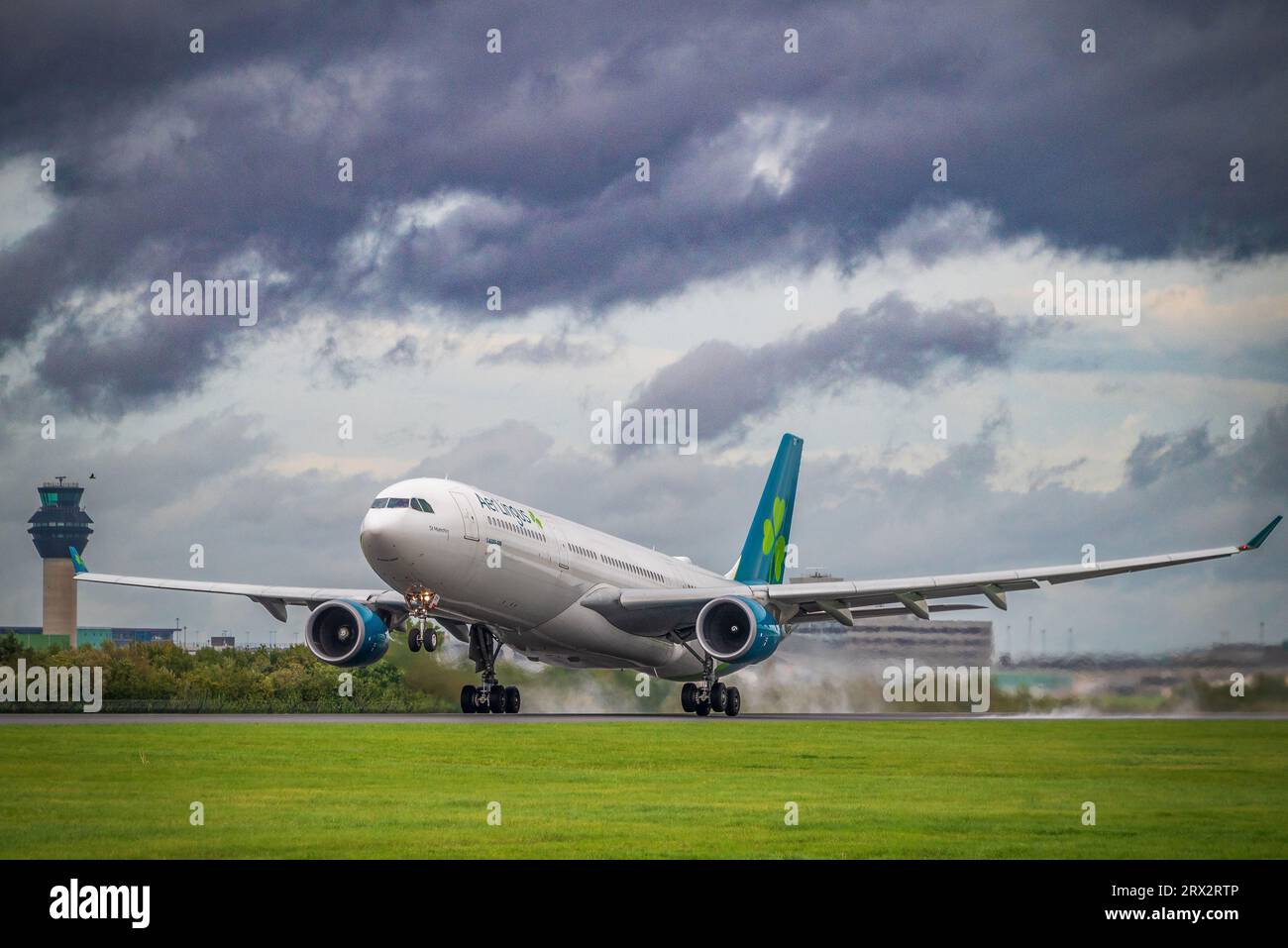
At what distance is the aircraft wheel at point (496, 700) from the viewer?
4347 cm

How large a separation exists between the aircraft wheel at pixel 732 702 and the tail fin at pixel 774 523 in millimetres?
9037

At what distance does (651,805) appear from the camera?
1888cm

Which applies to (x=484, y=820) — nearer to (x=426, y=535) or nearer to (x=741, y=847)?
(x=741, y=847)

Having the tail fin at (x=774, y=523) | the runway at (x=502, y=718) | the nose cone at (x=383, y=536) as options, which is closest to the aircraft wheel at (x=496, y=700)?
the runway at (x=502, y=718)

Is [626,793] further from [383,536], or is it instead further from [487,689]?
[487,689]

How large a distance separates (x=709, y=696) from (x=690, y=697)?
2.38 ft

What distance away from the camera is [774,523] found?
57.4 meters

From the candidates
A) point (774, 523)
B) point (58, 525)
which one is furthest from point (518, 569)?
point (58, 525)

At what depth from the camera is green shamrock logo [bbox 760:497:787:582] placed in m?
56.8

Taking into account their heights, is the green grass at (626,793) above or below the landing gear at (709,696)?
below

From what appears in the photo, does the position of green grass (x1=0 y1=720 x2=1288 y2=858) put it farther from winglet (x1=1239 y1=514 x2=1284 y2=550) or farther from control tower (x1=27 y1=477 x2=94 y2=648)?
control tower (x1=27 y1=477 x2=94 y2=648)

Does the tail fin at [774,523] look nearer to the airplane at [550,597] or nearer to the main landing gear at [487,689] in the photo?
the airplane at [550,597]
